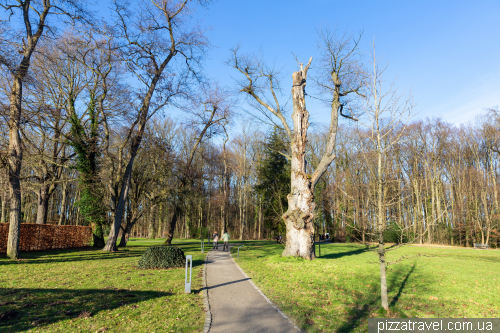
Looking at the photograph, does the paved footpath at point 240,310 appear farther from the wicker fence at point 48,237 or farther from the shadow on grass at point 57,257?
the wicker fence at point 48,237

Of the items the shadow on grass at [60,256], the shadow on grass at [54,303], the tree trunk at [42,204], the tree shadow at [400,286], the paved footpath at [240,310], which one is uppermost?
the tree trunk at [42,204]

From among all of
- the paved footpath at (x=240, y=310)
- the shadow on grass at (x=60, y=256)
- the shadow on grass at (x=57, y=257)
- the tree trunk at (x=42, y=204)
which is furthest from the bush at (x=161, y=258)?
the tree trunk at (x=42, y=204)

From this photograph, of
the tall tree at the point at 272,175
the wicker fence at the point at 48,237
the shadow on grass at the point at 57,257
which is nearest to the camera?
the shadow on grass at the point at 57,257

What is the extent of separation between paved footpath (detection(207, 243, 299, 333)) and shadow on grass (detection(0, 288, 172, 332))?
5.02 feet

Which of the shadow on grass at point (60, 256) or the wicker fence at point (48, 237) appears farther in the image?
the wicker fence at point (48, 237)

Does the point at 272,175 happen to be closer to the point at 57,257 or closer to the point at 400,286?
the point at 57,257

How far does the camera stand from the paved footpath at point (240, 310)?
16.9 ft

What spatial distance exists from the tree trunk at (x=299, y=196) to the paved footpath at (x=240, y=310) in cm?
521

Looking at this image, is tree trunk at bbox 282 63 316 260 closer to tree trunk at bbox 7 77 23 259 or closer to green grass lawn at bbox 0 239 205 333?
green grass lawn at bbox 0 239 205 333

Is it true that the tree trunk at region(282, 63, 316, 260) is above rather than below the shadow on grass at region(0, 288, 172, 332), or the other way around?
above

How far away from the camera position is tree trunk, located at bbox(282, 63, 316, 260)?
14.0 m

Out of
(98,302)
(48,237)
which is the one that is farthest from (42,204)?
(98,302)

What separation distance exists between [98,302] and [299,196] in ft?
32.9

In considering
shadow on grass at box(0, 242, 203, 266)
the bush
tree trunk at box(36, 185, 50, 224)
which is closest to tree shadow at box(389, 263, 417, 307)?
the bush
